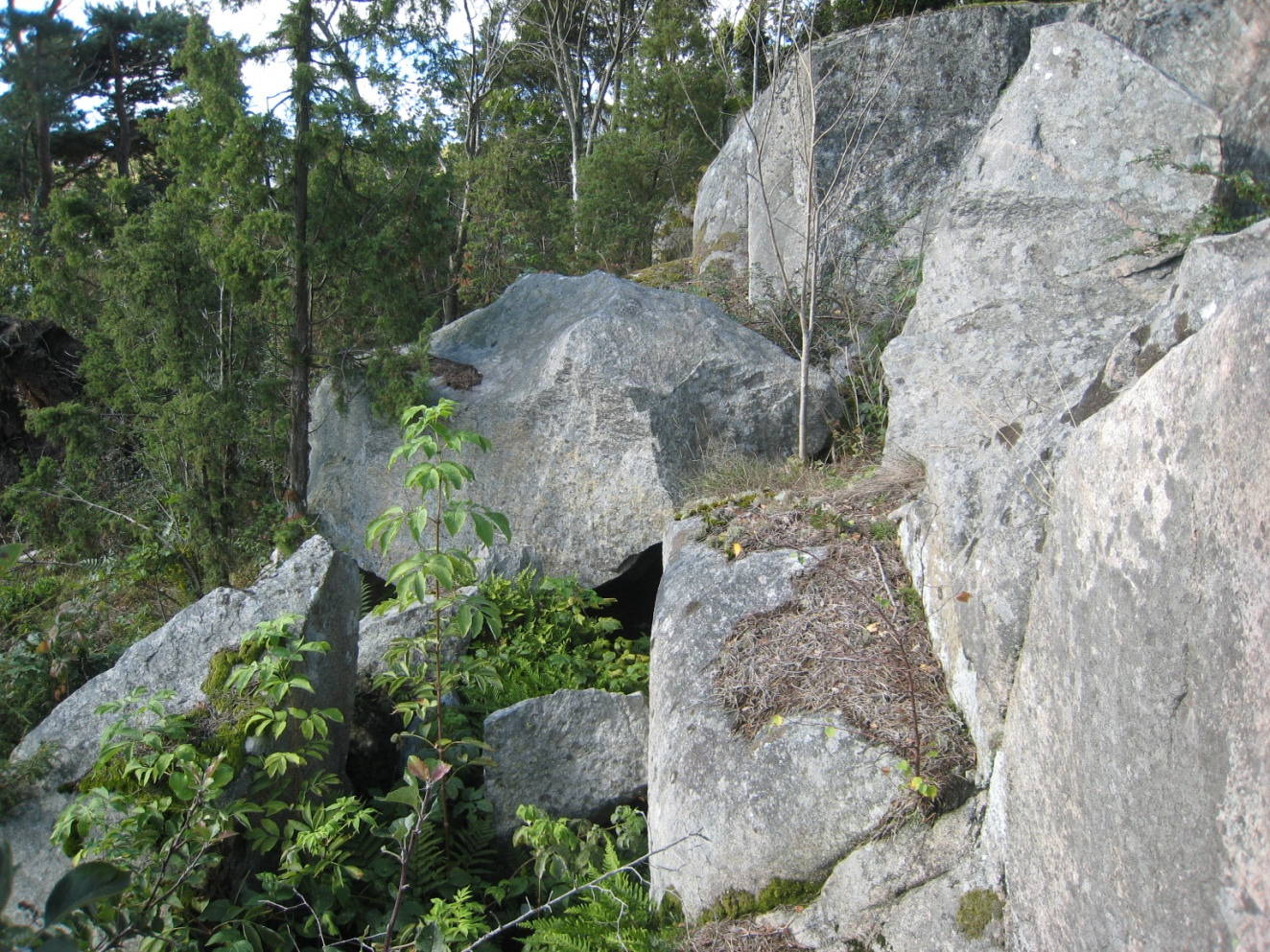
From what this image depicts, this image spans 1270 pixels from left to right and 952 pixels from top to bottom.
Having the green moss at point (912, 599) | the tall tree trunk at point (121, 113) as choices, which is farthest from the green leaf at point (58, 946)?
the tall tree trunk at point (121, 113)

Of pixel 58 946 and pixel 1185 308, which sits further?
pixel 1185 308

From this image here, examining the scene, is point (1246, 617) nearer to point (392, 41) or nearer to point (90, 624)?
point (90, 624)

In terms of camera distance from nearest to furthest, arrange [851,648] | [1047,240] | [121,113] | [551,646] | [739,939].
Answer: [739,939] < [851,648] < [1047,240] < [551,646] < [121,113]

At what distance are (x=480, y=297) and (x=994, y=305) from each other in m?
7.38

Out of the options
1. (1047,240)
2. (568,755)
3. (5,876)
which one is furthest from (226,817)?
(1047,240)

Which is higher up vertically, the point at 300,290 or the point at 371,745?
the point at 300,290

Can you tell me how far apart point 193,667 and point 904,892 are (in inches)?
123

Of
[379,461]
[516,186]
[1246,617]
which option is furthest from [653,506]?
[516,186]

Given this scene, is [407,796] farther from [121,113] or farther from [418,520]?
[121,113]

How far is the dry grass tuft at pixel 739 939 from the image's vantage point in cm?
305

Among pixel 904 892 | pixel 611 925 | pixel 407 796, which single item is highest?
pixel 407 796

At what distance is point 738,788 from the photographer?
344 centimetres

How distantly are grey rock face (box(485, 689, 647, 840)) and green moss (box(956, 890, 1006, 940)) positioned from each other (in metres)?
1.96

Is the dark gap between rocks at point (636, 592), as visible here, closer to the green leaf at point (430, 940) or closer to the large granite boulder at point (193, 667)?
the large granite boulder at point (193, 667)
